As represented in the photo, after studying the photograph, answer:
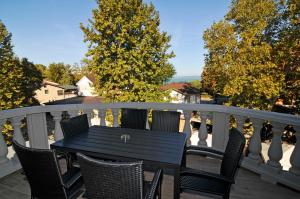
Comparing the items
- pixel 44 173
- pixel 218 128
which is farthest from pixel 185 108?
pixel 44 173

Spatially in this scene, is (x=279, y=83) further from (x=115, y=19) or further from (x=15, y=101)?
(x=15, y=101)

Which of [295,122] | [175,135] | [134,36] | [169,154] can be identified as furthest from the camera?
[134,36]

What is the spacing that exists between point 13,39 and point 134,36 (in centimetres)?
903

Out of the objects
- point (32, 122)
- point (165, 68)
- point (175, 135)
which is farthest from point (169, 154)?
point (165, 68)

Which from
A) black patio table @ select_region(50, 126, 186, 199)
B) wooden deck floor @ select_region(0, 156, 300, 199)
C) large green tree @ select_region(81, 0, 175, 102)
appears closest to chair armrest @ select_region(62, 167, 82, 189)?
black patio table @ select_region(50, 126, 186, 199)

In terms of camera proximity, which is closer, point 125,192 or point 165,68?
point 125,192

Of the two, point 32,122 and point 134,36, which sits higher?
point 134,36

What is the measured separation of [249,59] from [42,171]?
11648 mm

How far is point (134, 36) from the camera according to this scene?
36.2 ft

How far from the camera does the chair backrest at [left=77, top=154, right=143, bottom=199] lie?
3.97 feet

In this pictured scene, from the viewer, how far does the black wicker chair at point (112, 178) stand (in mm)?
1211

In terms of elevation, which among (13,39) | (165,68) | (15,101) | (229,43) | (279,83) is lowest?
(15,101)

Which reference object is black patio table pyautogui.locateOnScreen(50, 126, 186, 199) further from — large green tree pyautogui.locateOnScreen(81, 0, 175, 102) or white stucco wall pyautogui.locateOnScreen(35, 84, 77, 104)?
white stucco wall pyautogui.locateOnScreen(35, 84, 77, 104)

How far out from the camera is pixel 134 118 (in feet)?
10.3
